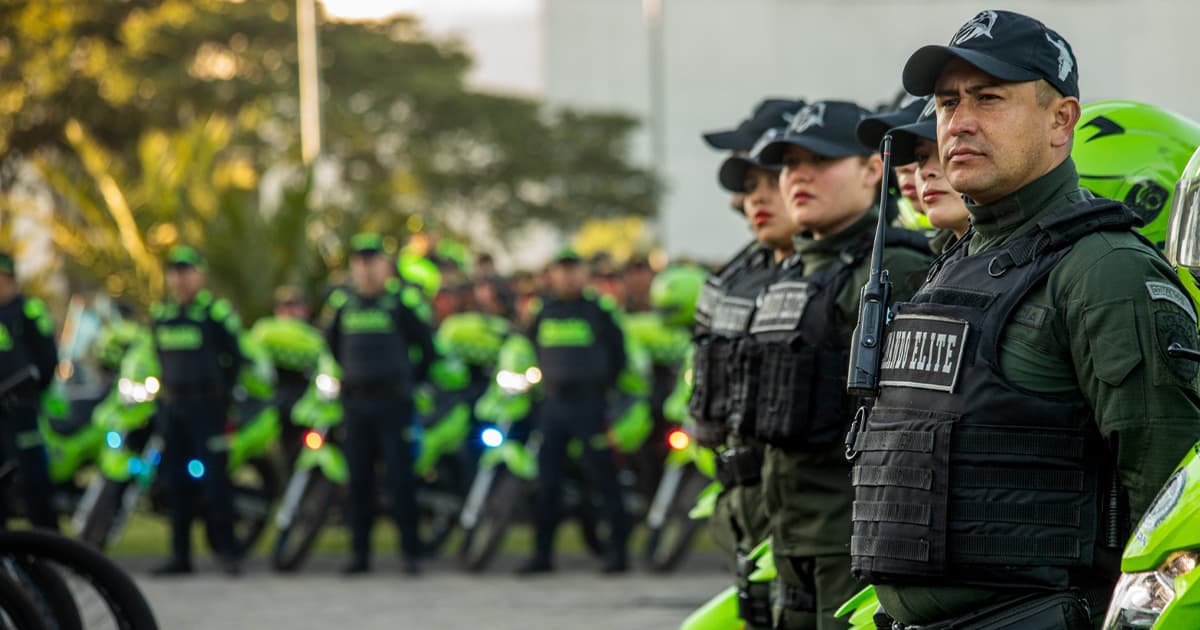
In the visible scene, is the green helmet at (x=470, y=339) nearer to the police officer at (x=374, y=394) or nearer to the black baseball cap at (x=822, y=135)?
the police officer at (x=374, y=394)

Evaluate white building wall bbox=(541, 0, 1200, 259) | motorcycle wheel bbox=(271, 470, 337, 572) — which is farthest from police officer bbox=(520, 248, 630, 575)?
white building wall bbox=(541, 0, 1200, 259)

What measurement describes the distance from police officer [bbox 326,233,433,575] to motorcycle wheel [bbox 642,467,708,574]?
5.30 feet

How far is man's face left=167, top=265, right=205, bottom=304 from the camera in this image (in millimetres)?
12594

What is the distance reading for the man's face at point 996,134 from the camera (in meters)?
3.56

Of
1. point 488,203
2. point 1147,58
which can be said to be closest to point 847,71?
point 1147,58

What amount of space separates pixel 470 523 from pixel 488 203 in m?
31.2

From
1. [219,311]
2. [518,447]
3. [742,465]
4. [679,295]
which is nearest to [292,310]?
[219,311]

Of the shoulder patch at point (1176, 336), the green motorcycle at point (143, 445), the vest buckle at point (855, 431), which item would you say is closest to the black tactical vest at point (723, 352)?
the vest buckle at point (855, 431)

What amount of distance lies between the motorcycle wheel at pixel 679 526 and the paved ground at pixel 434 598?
0.33 feet

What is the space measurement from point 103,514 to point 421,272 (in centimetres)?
319

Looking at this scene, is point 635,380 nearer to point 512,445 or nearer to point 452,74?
point 512,445

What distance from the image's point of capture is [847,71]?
49375 mm

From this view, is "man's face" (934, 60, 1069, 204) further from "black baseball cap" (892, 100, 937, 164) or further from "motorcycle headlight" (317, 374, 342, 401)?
"motorcycle headlight" (317, 374, 342, 401)

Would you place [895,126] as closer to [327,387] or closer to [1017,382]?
[1017,382]
